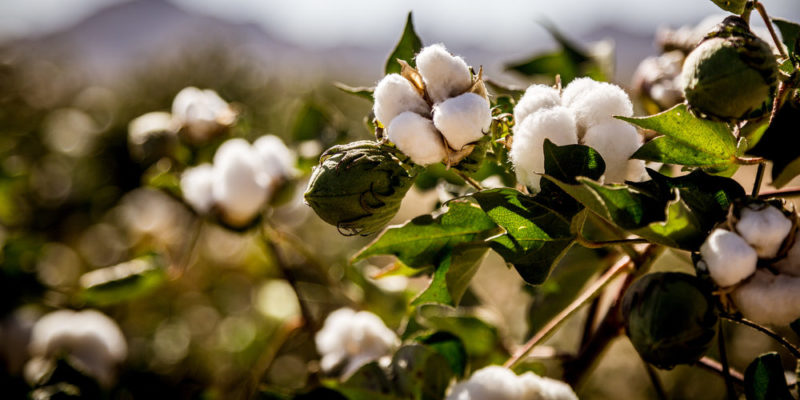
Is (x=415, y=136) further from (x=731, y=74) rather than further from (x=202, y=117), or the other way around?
(x=202, y=117)

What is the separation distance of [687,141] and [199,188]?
95cm

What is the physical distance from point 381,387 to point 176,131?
2.62 ft

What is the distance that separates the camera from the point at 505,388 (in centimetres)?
72

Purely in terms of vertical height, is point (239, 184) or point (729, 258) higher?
point (729, 258)

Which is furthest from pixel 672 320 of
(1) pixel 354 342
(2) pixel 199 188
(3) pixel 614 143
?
(2) pixel 199 188

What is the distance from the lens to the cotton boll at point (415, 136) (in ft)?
1.90

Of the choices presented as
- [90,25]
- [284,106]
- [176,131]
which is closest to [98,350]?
[176,131]

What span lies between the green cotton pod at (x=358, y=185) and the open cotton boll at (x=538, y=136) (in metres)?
0.13

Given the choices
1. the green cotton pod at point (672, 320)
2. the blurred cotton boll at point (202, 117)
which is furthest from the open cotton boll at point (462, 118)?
the blurred cotton boll at point (202, 117)

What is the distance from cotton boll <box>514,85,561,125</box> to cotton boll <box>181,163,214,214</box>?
76 cm

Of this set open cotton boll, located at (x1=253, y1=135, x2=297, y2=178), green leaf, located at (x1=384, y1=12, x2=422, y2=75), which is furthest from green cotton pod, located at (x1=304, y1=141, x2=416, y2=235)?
open cotton boll, located at (x1=253, y1=135, x2=297, y2=178)

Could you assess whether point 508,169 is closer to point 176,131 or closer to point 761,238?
point 761,238

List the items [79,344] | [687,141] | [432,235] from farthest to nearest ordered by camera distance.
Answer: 1. [79,344]
2. [432,235]
3. [687,141]

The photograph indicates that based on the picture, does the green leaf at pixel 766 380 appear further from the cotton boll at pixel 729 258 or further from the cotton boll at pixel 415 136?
the cotton boll at pixel 415 136
